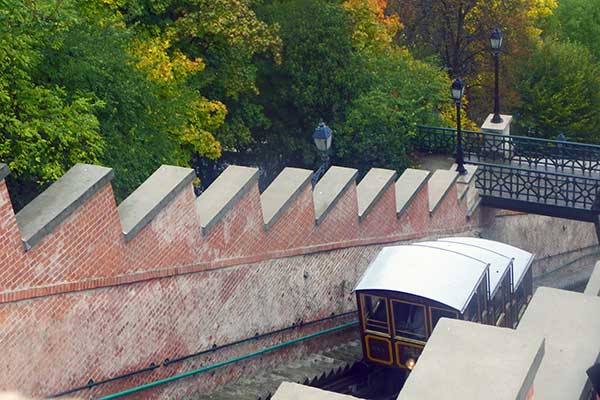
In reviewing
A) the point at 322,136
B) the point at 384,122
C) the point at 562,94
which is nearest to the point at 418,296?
the point at 322,136

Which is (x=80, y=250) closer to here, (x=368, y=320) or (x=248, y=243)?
(x=248, y=243)

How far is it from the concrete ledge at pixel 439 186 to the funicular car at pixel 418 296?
3.92 m

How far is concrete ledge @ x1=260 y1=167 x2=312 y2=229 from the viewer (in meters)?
13.7

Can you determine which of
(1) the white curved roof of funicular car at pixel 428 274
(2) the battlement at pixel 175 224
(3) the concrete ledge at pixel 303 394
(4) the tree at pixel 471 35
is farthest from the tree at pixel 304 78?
(3) the concrete ledge at pixel 303 394

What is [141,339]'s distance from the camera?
11445 mm

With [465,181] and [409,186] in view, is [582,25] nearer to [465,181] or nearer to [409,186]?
[465,181]

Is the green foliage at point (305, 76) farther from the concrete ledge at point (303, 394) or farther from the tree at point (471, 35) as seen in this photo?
the concrete ledge at point (303, 394)

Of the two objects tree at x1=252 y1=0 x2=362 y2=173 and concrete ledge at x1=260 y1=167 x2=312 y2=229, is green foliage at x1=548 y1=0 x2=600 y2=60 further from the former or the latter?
concrete ledge at x1=260 y1=167 x2=312 y2=229

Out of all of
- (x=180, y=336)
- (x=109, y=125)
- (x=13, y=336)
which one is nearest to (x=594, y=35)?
(x=109, y=125)

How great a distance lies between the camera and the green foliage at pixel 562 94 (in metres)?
32.9

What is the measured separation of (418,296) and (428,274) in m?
0.54

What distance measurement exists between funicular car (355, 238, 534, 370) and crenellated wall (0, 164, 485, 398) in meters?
1.18

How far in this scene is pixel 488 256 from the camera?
15078 millimetres

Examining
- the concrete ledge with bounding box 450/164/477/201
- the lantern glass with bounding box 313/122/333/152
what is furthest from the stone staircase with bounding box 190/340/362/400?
the concrete ledge with bounding box 450/164/477/201
